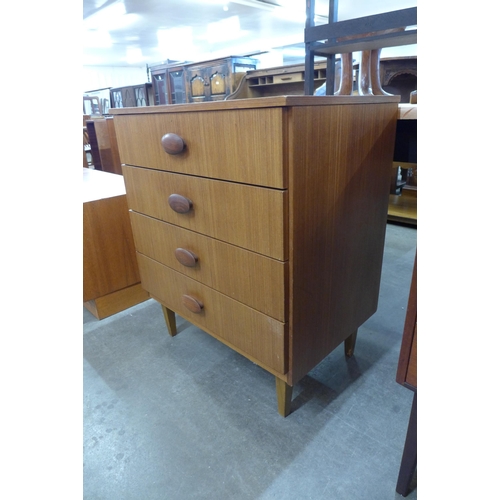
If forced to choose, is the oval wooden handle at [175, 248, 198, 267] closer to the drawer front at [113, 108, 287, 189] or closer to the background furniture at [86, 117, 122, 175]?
the drawer front at [113, 108, 287, 189]

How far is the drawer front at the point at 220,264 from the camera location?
66cm

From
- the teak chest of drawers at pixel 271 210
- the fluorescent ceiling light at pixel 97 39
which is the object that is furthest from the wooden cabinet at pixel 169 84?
the teak chest of drawers at pixel 271 210

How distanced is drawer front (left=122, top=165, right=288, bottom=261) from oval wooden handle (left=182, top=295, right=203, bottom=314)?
20cm

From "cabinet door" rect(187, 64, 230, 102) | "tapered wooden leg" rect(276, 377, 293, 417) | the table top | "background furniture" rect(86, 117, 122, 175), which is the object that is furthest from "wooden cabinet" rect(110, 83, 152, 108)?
"tapered wooden leg" rect(276, 377, 293, 417)

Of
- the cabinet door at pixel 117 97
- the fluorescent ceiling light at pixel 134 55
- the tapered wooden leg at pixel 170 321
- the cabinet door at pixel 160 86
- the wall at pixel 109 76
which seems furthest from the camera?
the wall at pixel 109 76

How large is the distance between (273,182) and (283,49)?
317 inches

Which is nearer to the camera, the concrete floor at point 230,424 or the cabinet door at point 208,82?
the concrete floor at point 230,424

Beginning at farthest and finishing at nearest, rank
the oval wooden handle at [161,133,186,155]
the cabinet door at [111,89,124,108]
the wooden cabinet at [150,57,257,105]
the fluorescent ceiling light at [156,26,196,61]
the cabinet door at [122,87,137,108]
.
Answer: the fluorescent ceiling light at [156,26,196,61]
the cabinet door at [111,89,124,108]
the cabinet door at [122,87,137,108]
the wooden cabinet at [150,57,257,105]
the oval wooden handle at [161,133,186,155]

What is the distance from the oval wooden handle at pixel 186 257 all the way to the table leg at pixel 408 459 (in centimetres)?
53

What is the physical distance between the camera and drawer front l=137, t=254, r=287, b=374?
0.71 meters

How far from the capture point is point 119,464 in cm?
74

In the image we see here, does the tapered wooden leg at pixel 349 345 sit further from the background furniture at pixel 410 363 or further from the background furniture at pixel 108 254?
the background furniture at pixel 108 254
